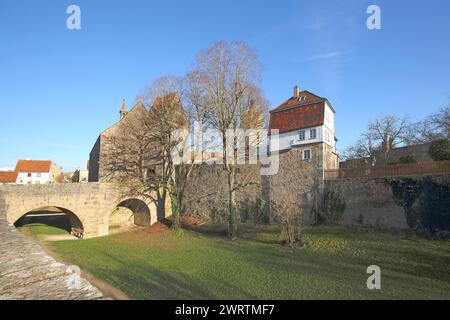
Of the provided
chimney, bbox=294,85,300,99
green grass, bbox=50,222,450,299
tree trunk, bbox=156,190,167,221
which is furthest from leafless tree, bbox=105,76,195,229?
chimney, bbox=294,85,300,99

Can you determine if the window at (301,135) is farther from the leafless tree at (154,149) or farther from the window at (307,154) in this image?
the leafless tree at (154,149)

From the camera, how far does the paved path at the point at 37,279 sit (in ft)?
9.68

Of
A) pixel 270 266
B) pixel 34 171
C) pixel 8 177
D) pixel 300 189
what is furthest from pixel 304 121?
pixel 34 171

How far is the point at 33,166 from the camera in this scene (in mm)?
58875

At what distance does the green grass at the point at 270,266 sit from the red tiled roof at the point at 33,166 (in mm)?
51785

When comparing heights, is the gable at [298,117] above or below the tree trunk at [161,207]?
above

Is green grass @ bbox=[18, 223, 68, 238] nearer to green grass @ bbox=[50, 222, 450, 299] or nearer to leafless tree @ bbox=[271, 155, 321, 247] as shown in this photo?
green grass @ bbox=[50, 222, 450, 299]

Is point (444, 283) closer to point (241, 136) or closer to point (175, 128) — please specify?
point (241, 136)

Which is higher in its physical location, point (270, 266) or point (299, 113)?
point (299, 113)

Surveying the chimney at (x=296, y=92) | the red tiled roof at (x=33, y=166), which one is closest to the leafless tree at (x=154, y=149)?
the chimney at (x=296, y=92)

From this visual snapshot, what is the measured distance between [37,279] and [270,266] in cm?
914

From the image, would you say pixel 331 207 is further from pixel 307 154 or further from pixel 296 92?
pixel 296 92

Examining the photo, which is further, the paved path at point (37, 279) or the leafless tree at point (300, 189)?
the leafless tree at point (300, 189)

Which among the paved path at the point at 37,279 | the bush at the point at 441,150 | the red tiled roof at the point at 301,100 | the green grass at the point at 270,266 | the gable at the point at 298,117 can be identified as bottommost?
the green grass at the point at 270,266
